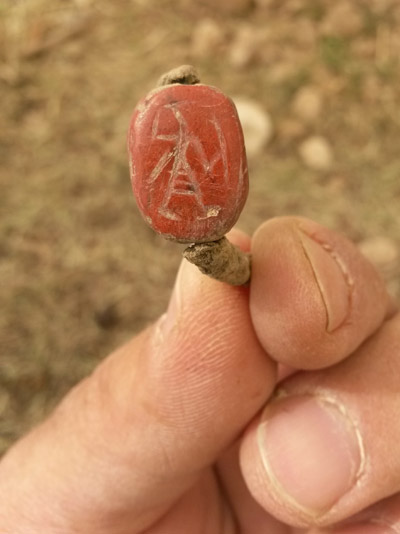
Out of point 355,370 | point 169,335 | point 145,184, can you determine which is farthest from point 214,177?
point 355,370

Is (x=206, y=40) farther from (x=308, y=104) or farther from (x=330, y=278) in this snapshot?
(x=330, y=278)

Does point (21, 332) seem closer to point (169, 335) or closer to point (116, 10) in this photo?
point (169, 335)

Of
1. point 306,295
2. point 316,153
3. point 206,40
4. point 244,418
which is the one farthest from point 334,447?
point 206,40

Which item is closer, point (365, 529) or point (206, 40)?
point (365, 529)

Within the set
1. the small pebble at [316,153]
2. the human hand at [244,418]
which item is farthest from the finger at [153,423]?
the small pebble at [316,153]

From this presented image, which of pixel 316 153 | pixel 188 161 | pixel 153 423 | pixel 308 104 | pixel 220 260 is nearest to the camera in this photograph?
pixel 188 161

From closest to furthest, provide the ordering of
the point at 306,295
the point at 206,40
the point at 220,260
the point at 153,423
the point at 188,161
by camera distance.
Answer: the point at 188,161 < the point at 220,260 < the point at 306,295 < the point at 153,423 < the point at 206,40
